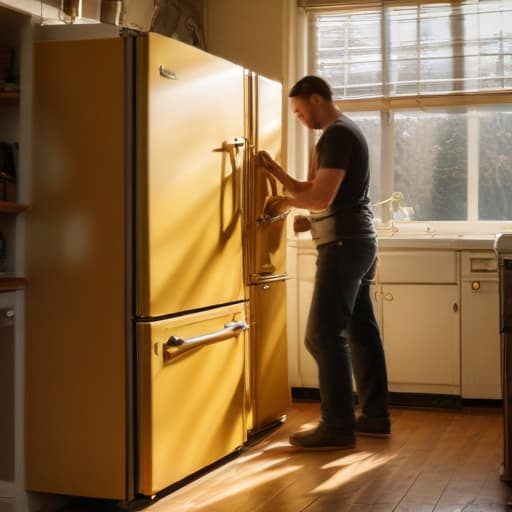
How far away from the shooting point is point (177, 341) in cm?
285

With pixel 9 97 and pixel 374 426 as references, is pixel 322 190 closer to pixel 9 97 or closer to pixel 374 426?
pixel 374 426

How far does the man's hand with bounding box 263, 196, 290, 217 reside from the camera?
11.9ft

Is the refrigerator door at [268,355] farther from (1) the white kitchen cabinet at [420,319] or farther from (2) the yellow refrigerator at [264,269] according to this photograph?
(1) the white kitchen cabinet at [420,319]

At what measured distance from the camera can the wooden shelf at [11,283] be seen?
2668 millimetres

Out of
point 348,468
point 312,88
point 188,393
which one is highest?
point 312,88

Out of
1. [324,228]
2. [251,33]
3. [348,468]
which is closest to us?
[348,468]

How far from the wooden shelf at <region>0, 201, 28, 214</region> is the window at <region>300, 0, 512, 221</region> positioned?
8.08 feet

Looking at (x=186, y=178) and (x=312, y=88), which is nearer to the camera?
(x=186, y=178)

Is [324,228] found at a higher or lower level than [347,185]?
lower

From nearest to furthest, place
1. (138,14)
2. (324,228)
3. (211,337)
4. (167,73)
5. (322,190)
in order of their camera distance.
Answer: (167,73)
(211,337)
(322,190)
(324,228)
(138,14)

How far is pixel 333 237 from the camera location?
3537 millimetres

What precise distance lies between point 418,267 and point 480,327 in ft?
1.34

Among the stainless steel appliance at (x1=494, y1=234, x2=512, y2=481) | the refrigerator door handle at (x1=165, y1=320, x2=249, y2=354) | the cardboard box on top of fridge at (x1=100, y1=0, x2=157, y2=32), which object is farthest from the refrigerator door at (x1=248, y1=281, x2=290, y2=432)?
the cardboard box on top of fridge at (x1=100, y1=0, x2=157, y2=32)

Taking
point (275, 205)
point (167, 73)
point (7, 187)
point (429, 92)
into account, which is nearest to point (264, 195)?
point (275, 205)
